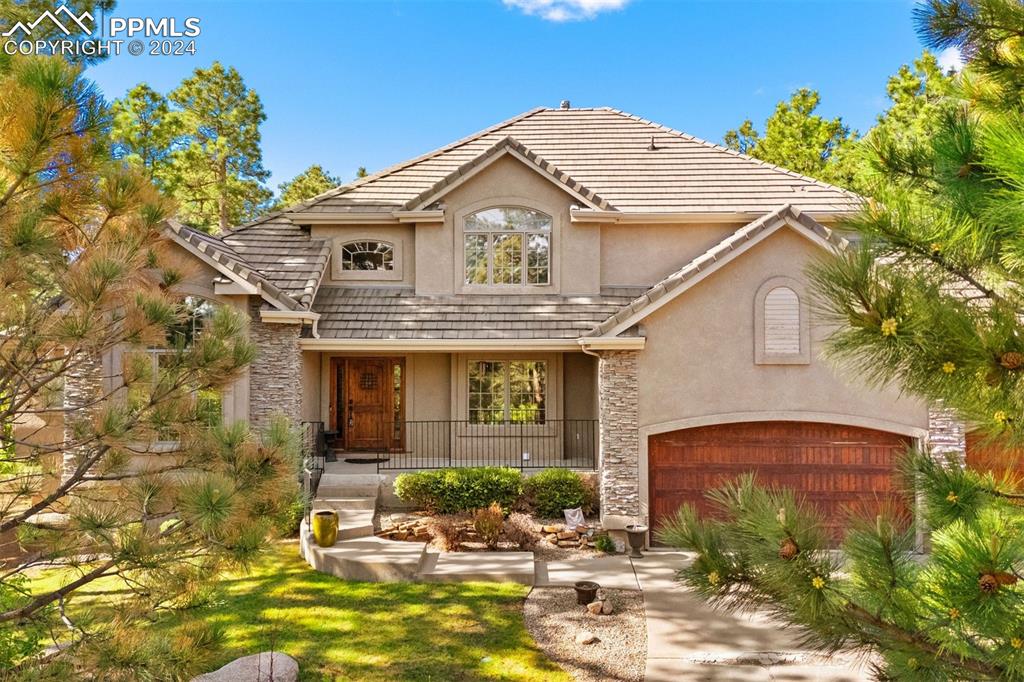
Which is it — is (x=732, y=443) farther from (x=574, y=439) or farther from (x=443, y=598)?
(x=443, y=598)

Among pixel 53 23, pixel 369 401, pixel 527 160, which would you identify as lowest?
pixel 369 401

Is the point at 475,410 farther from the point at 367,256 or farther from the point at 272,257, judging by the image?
the point at 272,257

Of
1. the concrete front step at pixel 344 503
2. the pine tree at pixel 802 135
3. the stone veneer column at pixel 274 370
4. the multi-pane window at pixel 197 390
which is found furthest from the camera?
the pine tree at pixel 802 135

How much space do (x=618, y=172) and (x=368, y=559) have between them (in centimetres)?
1185

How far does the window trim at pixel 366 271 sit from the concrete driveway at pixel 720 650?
9847 millimetres

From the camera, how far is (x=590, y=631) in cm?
788

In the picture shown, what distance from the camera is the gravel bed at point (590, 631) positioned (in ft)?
22.9

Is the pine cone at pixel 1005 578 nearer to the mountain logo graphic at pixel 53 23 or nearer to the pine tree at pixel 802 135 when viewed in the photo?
the mountain logo graphic at pixel 53 23

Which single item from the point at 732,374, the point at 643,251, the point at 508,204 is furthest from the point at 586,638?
the point at 508,204

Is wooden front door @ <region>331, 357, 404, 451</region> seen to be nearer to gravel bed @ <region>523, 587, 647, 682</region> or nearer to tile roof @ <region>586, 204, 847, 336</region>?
tile roof @ <region>586, 204, 847, 336</region>

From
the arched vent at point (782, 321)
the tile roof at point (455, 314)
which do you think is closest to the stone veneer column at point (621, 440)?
the tile roof at point (455, 314)

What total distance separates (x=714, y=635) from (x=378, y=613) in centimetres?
471

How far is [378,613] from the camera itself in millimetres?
8438

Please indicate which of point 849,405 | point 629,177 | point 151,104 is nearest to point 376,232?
point 629,177
